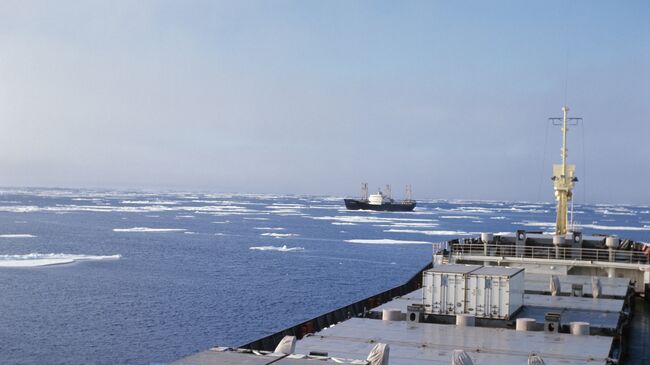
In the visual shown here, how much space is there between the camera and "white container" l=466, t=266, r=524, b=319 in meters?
20.9

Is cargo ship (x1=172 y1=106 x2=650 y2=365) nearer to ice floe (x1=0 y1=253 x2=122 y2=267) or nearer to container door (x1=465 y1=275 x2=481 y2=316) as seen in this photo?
container door (x1=465 y1=275 x2=481 y2=316)

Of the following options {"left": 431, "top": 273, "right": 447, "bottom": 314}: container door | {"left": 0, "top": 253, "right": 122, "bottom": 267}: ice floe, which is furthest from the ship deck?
{"left": 0, "top": 253, "right": 122, "bottom": 267}: ice floe

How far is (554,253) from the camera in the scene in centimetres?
3503

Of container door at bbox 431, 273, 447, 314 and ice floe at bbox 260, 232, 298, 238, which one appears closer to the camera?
container door at bbox 431, 273, 447, 314

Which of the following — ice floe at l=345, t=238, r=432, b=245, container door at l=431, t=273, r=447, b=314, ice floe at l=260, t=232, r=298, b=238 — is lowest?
ice floe at l=260, t=232, r=298, b=238

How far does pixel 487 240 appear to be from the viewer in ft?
119

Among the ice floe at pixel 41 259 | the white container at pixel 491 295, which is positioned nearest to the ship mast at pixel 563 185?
the white container at pixel 491 295

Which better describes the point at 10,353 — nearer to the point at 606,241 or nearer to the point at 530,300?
the point at 530,300

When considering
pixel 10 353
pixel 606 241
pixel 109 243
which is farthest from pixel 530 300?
pixel 109 243

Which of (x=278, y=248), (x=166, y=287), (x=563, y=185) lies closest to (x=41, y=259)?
(x=166, y=287)

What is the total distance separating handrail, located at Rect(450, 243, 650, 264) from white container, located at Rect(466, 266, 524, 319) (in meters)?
13.0

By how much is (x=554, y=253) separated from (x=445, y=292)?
15.6 meters

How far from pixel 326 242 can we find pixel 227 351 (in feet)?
279

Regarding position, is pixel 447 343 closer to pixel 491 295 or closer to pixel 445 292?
pixel 445 292
